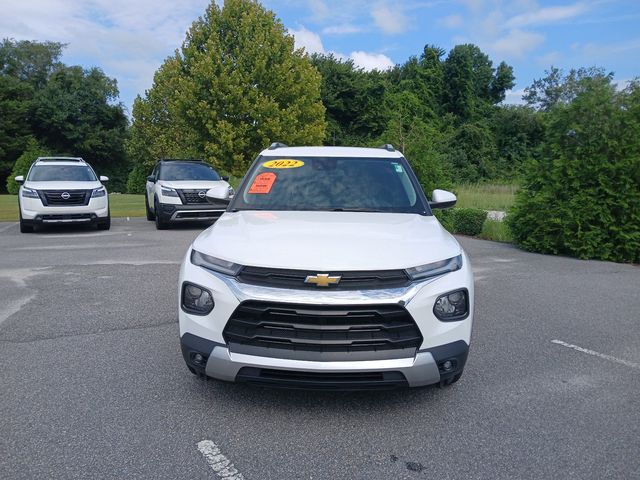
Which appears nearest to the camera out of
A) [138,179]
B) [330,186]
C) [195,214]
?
[330,186]

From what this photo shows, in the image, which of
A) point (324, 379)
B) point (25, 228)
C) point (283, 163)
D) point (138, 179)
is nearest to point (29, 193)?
point (25, 228)

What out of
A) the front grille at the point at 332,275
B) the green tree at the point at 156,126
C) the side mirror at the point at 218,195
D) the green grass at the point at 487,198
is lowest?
the green grass at the point at 487,198

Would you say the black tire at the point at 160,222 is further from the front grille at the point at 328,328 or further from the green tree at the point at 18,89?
the green tree at the point at 18,89

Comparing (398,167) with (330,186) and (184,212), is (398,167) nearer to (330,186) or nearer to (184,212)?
(330,186)

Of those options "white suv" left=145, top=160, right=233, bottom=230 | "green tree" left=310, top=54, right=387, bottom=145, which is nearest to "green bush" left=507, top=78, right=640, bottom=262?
"white suv" left=145, top=160, right=233, bottom=230

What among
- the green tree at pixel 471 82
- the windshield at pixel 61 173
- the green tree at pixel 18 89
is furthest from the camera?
the green tree at pixel 471 82

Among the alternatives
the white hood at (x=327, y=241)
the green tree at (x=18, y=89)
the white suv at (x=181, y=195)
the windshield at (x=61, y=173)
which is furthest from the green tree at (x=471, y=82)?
the white hood at (x=327, y=241)

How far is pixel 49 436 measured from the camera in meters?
3.12

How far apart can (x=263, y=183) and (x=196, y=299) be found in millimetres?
1776

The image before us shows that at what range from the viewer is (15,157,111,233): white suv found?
12680 mm

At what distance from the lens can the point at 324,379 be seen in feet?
10.00

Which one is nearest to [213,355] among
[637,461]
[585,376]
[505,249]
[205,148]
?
[637,461]

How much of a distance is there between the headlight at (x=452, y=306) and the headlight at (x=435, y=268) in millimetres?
145

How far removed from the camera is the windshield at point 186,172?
14.5 meters
